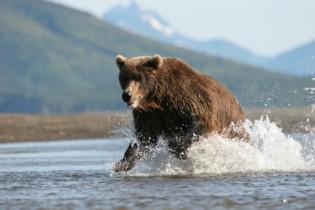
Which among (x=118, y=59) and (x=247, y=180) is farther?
(x=118, y=59)

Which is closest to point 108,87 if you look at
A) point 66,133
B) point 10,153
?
point 66,133

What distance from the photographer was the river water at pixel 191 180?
1122 cm

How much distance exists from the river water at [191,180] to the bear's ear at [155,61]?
4.65 ft

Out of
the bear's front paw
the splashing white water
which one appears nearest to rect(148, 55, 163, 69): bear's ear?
the splashing white water

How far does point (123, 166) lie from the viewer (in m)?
15.0

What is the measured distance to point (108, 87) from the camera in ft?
636

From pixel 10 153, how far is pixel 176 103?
1047 centimetres

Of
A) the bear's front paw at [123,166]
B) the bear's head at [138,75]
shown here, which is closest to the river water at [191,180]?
the bear's front paw at [123,166]

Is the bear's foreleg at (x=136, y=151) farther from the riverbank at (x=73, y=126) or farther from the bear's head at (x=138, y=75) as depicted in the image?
the riverbank at (x=73, y=126)

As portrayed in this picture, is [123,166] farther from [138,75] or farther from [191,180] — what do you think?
[191,180]

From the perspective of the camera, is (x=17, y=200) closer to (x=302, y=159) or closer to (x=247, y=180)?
(x=247, y=180)

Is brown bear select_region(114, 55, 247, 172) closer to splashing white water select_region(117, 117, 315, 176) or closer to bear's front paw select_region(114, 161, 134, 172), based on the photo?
bear's front paw select_region(114, 161, 134, 172)

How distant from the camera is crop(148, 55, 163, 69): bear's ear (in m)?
14.2

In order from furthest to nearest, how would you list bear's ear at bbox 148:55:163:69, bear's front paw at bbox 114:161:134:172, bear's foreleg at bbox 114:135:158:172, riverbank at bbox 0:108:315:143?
1. riverbank at bbox 0:108:315:143
2. bear's front paw at bbox 114:161:134:172
3. bear's foreleg at bbox 114:135:158:172
4. bear's ear at bbox 148:55:163:69
